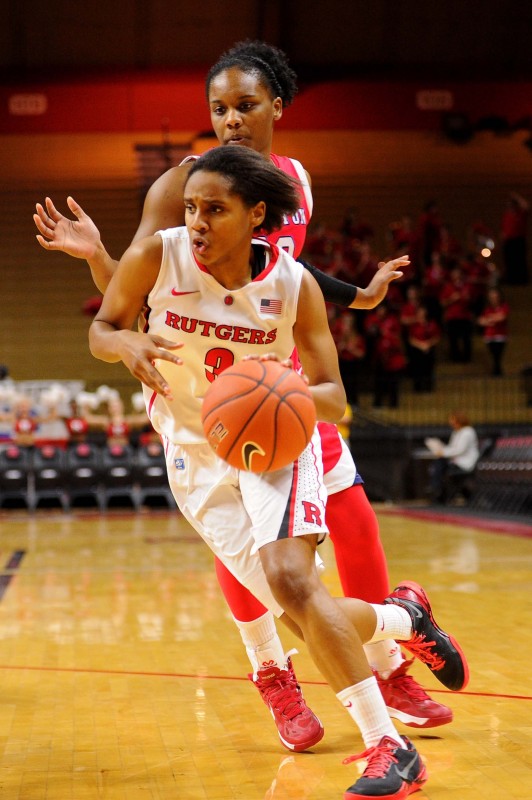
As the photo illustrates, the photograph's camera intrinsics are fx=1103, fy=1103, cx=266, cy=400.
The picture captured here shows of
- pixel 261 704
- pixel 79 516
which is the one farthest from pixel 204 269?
pixel 79 516

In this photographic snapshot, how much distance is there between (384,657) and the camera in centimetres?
392

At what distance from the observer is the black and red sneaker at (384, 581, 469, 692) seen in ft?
12.1

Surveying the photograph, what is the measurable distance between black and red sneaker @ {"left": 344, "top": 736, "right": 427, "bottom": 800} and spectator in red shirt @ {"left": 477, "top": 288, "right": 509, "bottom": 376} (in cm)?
1635

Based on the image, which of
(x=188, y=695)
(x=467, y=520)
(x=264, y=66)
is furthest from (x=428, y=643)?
(x=467, y=520)

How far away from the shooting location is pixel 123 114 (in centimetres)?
2491

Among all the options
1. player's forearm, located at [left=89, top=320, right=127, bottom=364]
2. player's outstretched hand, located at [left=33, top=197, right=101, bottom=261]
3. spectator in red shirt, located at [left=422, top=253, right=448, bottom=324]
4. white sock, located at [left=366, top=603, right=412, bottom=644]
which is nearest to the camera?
player's forearm, located at [left=89, top=320, right=127, bottom=364]

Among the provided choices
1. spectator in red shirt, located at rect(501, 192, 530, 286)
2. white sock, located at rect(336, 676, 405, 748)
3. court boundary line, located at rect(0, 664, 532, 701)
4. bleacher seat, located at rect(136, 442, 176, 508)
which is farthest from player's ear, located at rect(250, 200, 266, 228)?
spectator in red shirt, located at rect(501, 192, 530, 286)

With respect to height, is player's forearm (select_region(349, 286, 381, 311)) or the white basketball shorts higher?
player's forearm (select_region(349, 286, 381, 311))

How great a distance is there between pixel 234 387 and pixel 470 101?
2406cm

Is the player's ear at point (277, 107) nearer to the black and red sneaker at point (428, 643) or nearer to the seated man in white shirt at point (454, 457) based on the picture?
the black and red sneaker at point (428, 643)

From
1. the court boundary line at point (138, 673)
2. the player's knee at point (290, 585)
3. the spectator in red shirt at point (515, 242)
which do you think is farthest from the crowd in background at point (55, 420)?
the player's knee at point (290, 585)

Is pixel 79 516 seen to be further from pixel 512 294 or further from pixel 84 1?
pixel 84 1

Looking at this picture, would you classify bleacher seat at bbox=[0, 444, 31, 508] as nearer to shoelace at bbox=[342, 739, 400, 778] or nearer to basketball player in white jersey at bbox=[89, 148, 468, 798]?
basketball player in white jersey at bbox=[89, 148, 468, 798]

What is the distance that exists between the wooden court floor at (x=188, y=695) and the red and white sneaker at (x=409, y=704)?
0.06 meters
